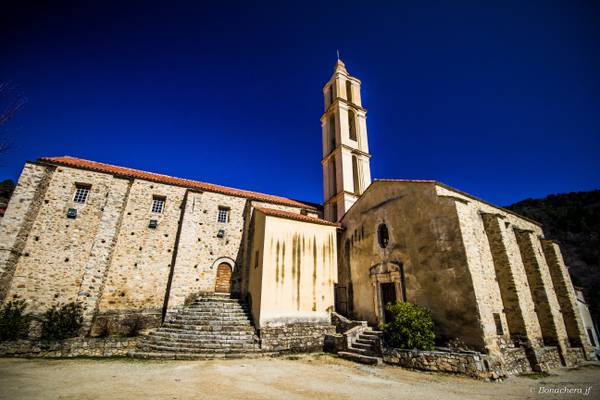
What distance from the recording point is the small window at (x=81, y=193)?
47.2 feet

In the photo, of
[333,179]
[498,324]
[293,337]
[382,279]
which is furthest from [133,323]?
[498,324]

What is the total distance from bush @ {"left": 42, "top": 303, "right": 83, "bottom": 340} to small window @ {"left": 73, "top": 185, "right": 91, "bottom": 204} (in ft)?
18.9

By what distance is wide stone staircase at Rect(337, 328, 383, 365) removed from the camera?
9.09 meters

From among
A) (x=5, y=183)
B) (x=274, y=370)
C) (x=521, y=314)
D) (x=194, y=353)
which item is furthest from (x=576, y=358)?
(x=5, y=183)

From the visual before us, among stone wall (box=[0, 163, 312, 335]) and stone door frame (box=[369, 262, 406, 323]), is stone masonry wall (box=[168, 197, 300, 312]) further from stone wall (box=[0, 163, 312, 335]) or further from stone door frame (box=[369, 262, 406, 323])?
stone door frame (box=[369, 262, 406, 323])

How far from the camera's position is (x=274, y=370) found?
777 cm

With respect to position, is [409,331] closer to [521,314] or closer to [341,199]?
[521,314]

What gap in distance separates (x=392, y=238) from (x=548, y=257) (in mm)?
10928

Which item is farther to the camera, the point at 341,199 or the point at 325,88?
the point at 325,88

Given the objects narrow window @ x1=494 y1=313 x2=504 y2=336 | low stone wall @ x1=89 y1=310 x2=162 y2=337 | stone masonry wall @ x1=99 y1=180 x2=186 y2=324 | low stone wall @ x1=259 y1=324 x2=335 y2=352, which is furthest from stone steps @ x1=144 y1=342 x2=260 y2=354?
narrow window @ x1=494 y1=313 x2=504 y2=336

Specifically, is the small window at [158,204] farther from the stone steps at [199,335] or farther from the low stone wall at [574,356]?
the low stone wall at [574,356]

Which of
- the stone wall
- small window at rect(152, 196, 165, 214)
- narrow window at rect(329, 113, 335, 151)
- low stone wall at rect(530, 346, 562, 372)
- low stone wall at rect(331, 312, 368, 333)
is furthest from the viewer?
narrow window at rect(329, 113, 335, 151)

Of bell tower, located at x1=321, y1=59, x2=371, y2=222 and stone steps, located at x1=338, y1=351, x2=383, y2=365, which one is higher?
bell tower, located at x1=321, y1=59, x2=371, y2=222

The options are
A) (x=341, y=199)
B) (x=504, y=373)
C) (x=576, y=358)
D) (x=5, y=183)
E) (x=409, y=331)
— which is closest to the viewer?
(x=504, y=373)
